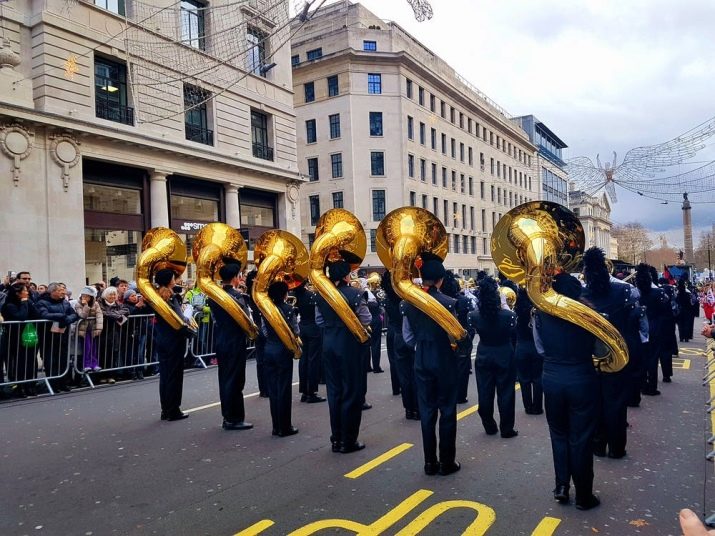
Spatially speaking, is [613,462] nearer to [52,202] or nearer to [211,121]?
[52,202]

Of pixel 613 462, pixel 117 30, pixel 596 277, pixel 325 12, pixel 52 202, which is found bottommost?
pixel 613 462

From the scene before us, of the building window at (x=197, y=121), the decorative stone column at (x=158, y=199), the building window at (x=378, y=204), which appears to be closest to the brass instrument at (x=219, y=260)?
the decorative stone column at (x=158, y=199)

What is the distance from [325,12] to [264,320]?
4185 centimetres

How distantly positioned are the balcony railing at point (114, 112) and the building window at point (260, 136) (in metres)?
6.04

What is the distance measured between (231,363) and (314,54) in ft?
129

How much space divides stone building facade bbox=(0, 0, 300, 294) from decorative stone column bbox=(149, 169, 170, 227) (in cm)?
3

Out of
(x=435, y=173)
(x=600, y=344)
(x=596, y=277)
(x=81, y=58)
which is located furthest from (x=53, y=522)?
(x=435, y=173)

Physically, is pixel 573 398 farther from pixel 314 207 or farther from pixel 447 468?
pixel 314 207

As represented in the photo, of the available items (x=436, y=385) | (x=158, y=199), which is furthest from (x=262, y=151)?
(x=436, y=385)

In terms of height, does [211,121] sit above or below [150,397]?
above

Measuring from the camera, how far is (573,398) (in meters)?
3.89

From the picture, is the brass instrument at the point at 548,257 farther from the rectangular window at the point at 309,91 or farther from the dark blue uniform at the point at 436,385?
the rectangular window at the point at 309,91

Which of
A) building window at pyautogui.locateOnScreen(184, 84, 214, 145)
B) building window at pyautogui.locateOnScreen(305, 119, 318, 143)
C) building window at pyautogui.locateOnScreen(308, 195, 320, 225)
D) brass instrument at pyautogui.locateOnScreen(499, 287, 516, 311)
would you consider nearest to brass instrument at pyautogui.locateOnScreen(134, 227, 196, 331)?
brass instrument at pyautogui.locateOnScreen(499, 287, 516, 311)

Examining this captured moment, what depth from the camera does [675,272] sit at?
16500 millimetres
